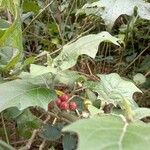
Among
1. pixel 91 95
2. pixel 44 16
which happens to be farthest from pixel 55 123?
pixel 44 16

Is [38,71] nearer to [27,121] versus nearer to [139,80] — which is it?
[27,121]

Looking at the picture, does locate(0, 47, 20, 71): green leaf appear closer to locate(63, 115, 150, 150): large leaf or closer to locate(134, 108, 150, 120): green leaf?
locate(134, 108, 150, 120): green leaf

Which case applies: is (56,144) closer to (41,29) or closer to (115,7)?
(115,7)

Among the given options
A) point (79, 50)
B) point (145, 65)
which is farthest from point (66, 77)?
point (145, 65)

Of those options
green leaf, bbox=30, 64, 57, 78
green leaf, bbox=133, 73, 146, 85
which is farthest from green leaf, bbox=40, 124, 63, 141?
green leaf, bbox=133, 73, 146, 85

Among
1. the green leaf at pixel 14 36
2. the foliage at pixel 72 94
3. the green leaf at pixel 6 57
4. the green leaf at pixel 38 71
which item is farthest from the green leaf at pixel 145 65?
the green leaf at pixel 38 71
